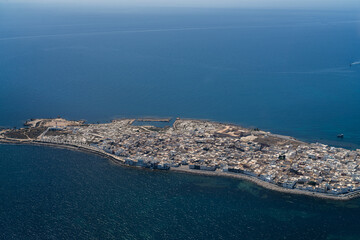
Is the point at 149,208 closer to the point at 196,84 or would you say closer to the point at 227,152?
the point at 227,152

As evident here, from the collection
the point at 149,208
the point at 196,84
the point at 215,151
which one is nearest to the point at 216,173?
the point at 215,151

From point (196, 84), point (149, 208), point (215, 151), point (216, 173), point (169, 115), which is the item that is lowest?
point (149, 208)

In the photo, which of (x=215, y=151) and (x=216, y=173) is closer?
(x=216, y=173)

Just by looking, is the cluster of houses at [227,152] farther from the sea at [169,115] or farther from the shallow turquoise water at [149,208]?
the sea at [169,115]

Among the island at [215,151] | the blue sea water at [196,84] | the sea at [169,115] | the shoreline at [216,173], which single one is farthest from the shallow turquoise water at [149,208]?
the blue sea water at [196,84]

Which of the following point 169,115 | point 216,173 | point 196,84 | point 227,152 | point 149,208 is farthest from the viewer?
point 196,84

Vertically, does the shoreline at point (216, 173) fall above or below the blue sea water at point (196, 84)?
below

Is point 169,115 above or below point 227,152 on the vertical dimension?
above
